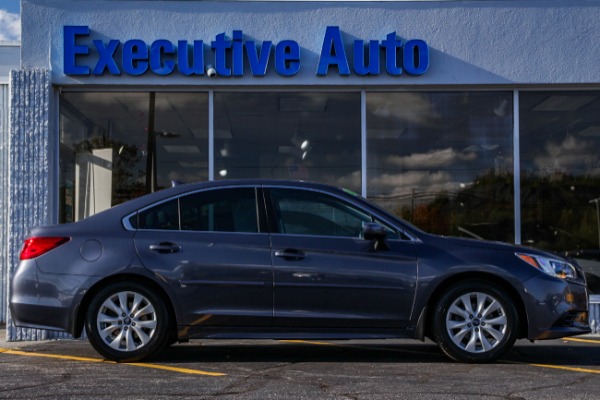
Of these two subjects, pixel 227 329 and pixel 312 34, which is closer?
pixel 227 329

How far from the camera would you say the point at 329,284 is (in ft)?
25.1

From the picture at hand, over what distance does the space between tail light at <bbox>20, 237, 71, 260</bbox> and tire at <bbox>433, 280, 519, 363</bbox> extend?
3.21 m

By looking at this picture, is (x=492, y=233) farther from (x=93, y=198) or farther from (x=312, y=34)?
(x=93, y=198)

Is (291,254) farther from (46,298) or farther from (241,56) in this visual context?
(241,56)

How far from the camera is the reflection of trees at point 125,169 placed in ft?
36.5

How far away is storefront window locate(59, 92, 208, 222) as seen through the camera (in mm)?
11062

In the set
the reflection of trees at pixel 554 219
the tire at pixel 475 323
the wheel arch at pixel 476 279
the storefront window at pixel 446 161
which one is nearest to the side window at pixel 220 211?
the wheel arch at pixel 476 279

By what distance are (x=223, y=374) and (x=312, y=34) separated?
5047 millimetres

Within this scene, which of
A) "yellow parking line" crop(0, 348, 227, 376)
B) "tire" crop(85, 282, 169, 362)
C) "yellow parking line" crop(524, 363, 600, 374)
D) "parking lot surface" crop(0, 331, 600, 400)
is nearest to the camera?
"parking lot surface" crop(0, 331, 600, 400)

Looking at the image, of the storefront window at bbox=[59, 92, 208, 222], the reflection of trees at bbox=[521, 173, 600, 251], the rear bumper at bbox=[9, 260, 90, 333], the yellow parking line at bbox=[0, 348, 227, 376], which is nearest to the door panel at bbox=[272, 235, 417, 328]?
the yellow parking line at bbox=[0, 348, 227, 376]

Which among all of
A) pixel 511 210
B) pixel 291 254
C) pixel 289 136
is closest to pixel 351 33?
pixel 289 136

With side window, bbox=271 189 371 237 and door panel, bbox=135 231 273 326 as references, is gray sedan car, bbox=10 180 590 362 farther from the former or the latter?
side window, bbox=271 189 371 237

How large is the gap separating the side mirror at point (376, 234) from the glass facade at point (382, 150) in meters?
3.43

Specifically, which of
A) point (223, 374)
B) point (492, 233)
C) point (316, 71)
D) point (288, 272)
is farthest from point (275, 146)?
point (223, 374)
